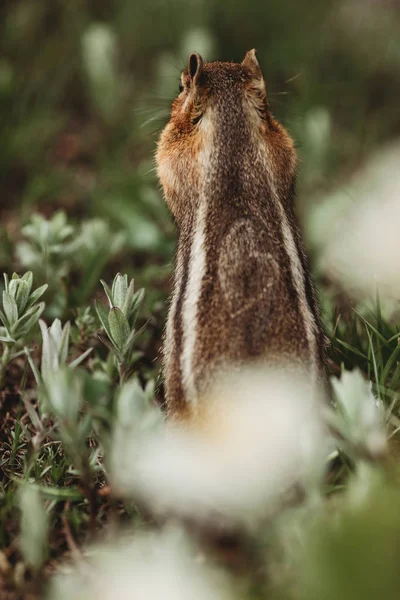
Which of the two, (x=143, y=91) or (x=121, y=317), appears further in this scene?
(x=143, y=91)

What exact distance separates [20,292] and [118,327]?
36 cm

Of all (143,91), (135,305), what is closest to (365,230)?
(135,305)

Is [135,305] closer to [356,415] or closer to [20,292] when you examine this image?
[20,292]

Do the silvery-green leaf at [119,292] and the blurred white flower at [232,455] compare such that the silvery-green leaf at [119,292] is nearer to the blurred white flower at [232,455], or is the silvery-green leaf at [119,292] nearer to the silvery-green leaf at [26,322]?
the silvery-green leaf at [26,322]

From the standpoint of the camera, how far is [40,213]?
411 centimetres

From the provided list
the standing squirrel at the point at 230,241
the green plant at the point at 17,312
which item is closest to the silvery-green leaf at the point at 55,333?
the green plant at the point at 17,312

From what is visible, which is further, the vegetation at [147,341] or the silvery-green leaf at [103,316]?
the silvery-green leaf at [103,316]

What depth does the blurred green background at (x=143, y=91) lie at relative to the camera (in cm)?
400

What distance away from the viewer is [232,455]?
6.33ft

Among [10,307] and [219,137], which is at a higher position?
[219,137]

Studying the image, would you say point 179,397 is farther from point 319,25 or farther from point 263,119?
point 319,25

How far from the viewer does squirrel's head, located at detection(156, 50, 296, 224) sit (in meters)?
2.54

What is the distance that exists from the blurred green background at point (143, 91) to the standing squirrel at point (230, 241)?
0.89 m

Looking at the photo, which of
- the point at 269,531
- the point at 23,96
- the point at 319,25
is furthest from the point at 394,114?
the point at 269,531
